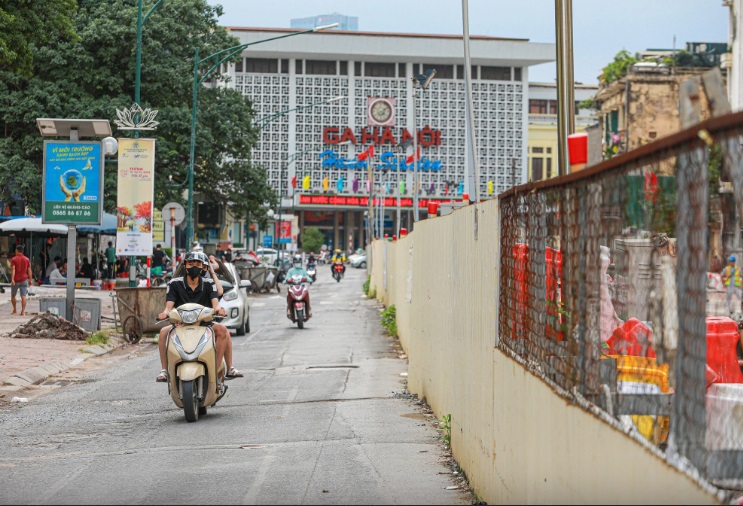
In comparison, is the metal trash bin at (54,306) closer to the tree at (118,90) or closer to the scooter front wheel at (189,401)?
the scooter front wheel at (189,401)

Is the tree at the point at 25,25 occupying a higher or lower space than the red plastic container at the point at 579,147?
higher

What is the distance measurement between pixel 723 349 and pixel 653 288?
2473mm

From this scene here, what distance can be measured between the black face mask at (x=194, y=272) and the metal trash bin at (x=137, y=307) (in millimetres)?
11547

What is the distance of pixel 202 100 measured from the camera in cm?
4897

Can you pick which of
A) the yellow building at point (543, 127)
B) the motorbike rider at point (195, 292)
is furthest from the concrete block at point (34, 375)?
the yellow building at point (543, 127)

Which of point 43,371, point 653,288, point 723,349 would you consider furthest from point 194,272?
point 653,288

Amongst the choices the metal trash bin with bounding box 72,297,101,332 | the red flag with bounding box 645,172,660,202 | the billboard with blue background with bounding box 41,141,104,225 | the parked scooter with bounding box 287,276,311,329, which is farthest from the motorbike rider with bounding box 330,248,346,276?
the red flag with bounding box 645,172,660,202

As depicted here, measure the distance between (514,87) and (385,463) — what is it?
11160cm

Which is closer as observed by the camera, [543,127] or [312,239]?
[312,239]

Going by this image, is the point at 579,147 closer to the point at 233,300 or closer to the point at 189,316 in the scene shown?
the point at 189,316

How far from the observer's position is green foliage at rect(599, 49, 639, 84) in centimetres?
7288

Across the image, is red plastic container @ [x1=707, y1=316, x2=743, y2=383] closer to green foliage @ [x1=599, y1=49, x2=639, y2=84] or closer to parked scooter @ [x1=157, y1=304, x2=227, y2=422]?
parked scooter @ [x1=157, y1=304, x2=227, y2=422]

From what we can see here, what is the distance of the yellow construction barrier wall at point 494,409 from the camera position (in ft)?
13.2

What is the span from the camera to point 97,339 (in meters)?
22.7
